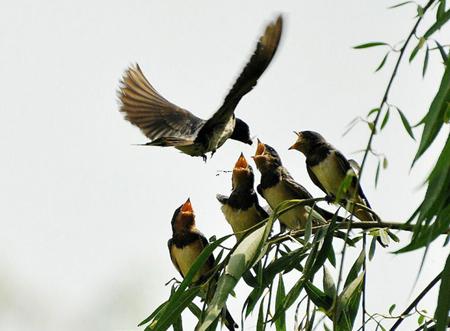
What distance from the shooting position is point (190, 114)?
4.77 meters

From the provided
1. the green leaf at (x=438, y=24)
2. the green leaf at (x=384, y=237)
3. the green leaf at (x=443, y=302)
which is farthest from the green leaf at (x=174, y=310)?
the green leaf at (x=438, y=24)

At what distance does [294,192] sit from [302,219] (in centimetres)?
23

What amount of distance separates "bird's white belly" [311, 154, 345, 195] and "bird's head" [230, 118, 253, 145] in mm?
598

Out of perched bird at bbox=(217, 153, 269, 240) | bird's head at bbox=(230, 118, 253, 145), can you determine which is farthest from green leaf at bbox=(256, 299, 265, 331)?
bird's head at bbox=(230, 118, 253, 145)

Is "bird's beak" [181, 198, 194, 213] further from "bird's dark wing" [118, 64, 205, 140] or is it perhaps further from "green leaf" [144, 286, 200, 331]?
"green leaf" [144, 286, 200, 331]

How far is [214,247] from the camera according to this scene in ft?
10.3

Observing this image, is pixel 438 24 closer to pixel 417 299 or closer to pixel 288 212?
pixel 417 299

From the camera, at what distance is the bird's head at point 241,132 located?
5001 mm

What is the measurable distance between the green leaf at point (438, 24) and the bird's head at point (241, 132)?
241 cm

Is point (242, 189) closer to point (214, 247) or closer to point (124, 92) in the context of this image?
point (124, 92)

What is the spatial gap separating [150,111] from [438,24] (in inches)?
96.2

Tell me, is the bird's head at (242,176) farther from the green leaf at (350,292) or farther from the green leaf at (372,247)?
the green leaf at (350,292)

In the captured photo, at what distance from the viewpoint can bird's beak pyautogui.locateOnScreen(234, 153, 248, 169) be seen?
4691mm

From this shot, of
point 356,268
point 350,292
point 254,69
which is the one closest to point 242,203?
point 254,69
